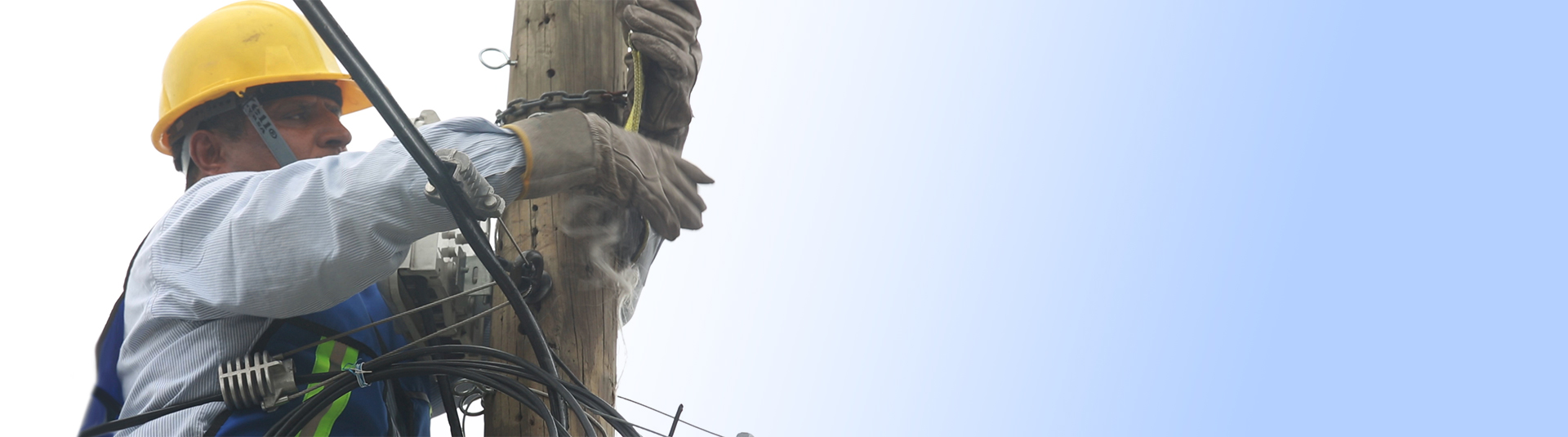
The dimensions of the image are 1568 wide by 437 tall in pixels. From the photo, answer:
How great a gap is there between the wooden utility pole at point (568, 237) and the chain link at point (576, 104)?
0.05 metres

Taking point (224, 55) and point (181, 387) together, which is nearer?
point (181, 387)

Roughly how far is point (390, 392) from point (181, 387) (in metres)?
0.63

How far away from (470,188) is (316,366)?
32.4 inches

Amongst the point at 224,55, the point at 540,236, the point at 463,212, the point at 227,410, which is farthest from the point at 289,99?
the point at 463,212

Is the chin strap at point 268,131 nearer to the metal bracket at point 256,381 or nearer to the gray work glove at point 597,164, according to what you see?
the metal bracket at point 256,381

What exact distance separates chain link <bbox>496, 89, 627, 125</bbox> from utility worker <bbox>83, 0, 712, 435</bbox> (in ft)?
0.53

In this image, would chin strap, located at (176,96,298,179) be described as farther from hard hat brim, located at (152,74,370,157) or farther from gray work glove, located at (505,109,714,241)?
gray work glove, located at (505,109,714,241)

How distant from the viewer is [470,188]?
7.39ft

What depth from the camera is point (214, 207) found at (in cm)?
253

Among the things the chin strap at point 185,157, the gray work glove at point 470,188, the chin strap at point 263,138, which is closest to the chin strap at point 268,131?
the chin strap at point 263,138

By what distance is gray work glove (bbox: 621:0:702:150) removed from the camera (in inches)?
116

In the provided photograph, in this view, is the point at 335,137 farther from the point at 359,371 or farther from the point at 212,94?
the point at 359,371

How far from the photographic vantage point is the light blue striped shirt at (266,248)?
234 cm

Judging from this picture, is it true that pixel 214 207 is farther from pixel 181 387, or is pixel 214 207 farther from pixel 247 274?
pixel 181 387
